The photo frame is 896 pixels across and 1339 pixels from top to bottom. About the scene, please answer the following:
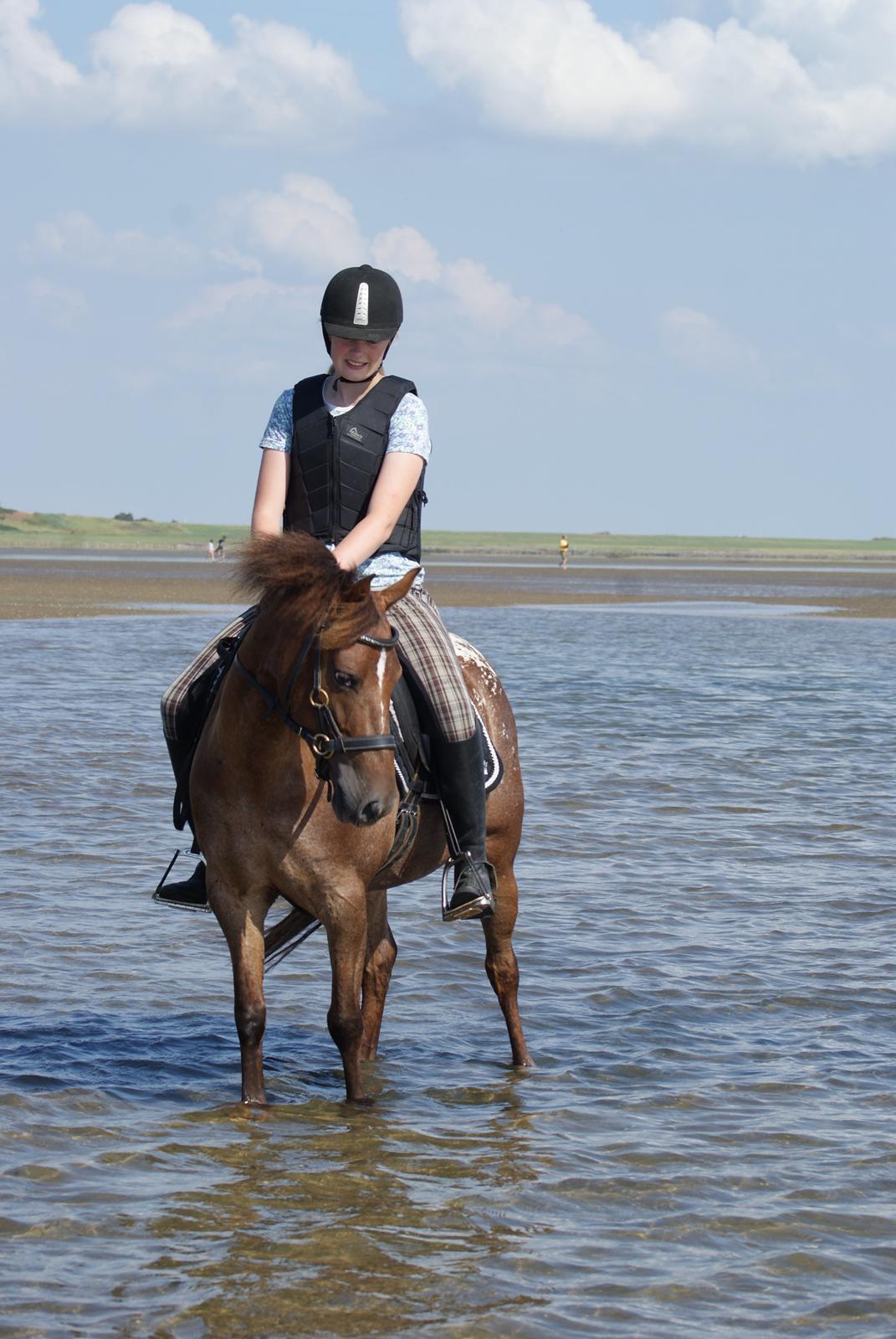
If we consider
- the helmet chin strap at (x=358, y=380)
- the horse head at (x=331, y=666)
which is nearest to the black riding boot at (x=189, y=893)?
the horse head at (x=331, y=666)

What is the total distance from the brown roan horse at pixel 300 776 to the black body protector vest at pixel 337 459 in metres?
0.66

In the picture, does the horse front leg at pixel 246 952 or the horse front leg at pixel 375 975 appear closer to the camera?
the horse front leg at pixel 246 952

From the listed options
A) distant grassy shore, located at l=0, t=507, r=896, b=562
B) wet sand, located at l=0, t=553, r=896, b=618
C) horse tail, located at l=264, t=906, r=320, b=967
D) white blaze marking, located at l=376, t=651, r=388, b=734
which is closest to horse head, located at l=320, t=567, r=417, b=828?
white blaze marking, located at l=376, t=651, r=388, b=734

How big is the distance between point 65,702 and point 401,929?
38.5 ft

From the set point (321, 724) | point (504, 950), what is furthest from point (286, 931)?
point (321, 724)

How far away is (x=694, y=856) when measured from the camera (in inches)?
489

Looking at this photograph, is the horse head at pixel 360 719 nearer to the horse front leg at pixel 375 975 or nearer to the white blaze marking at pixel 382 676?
the white blaze marking at pixel 382 676

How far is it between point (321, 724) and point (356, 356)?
1741 mm

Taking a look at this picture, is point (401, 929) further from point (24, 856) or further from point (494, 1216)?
point (494, 1216)

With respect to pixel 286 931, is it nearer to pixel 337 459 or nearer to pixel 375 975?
pixel 375 975

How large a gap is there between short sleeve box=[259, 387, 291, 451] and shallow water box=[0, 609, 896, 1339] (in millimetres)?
2756

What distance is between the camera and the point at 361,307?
21.8ft

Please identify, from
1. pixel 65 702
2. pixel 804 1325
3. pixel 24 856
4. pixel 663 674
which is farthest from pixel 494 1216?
pixel 663 674

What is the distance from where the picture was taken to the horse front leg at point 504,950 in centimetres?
774
